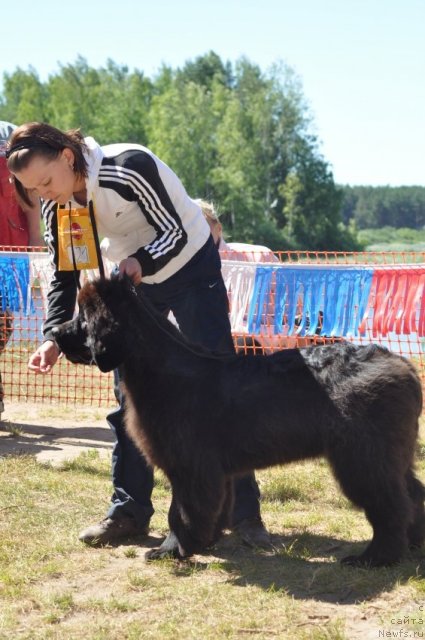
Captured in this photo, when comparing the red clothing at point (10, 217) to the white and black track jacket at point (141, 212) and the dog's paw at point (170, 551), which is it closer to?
the white and black track jacket at point (141, 212)

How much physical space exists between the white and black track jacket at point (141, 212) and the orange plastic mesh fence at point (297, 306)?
9.45ft

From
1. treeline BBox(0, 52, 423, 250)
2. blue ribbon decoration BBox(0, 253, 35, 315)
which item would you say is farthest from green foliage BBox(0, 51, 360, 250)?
blue ribbon decoration BBox(0, 253, 35, 315)

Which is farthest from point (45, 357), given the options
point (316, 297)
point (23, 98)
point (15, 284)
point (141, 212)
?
point (23, 98)

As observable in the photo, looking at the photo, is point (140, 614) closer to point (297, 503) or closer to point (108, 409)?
point (297, 503)

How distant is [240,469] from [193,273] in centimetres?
101

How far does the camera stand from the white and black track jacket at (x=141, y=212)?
3.83 meters

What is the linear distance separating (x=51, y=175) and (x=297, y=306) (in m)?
3.70

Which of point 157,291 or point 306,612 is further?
point 157,291

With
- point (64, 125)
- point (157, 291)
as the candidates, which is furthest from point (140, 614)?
point (64, 125)

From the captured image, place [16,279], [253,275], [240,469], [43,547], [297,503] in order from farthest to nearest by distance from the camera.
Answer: [16,279]
[253,275]
[297,503]
[43,547]
[240,469]

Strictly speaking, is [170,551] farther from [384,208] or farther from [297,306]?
[384,208]

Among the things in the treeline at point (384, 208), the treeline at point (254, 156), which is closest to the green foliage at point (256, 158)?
the treeline at point (254, 156)

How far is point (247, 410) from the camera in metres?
3.67

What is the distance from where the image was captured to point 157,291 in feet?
13.6
